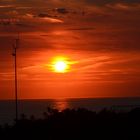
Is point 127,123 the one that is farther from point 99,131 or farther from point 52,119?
point 52,119

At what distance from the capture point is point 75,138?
122 feet

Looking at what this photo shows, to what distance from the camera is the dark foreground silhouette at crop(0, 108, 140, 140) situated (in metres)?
37.4

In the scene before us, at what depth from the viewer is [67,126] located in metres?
38.3

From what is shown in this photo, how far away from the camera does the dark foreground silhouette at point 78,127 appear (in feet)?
123

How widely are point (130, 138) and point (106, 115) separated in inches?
164

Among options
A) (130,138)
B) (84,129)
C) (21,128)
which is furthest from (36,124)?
(130,138)

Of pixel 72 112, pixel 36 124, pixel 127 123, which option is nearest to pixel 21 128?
pixel 36 124

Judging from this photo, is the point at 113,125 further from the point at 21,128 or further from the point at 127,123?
the point at 21,128

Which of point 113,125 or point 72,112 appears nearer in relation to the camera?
point 113,125

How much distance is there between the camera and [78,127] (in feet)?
125

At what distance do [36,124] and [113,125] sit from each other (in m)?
5.02

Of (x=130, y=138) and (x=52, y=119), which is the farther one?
(x=52, y=119)

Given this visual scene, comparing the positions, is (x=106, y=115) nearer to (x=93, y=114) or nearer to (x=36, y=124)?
(x=93, y=114)

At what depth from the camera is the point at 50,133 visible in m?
37.8
